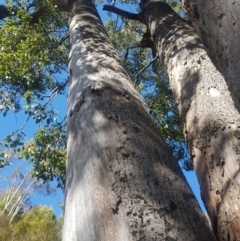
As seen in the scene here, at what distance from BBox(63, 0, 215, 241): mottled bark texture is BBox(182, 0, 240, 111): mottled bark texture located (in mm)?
497

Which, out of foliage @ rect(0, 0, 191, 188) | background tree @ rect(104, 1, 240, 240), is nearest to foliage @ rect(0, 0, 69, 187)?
foliage @ rect(0, 0, 191, 188)

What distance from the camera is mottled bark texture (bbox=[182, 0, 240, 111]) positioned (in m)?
1.57

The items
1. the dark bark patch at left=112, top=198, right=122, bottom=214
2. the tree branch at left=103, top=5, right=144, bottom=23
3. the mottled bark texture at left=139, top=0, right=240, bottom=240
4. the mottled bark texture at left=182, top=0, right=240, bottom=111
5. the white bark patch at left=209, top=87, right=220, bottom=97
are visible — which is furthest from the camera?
the tree branch at left=103, top=5, right=144, bottom=23

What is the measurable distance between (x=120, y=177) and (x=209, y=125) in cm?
121

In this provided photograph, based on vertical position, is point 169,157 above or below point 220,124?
below

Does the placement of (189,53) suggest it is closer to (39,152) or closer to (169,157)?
(169,157)

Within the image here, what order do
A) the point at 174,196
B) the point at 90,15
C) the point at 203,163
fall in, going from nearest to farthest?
the point at 174,196, the point at 203,163, the point at 90,15

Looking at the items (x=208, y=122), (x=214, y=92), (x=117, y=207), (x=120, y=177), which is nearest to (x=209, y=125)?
(x=208, y=122)

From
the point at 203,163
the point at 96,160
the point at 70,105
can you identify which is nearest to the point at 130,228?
the point at 96,160

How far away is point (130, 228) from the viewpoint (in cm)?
158

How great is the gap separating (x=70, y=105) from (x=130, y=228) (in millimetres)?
1598

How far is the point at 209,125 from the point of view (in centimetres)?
292

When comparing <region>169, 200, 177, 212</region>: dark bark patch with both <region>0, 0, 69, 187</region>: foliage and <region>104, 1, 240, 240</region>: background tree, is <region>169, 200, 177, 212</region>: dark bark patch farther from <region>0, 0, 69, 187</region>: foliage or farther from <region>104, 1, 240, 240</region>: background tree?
<region>0, 0, 69, 187</region>: foliage

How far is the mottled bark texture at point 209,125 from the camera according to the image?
91.4 inches
